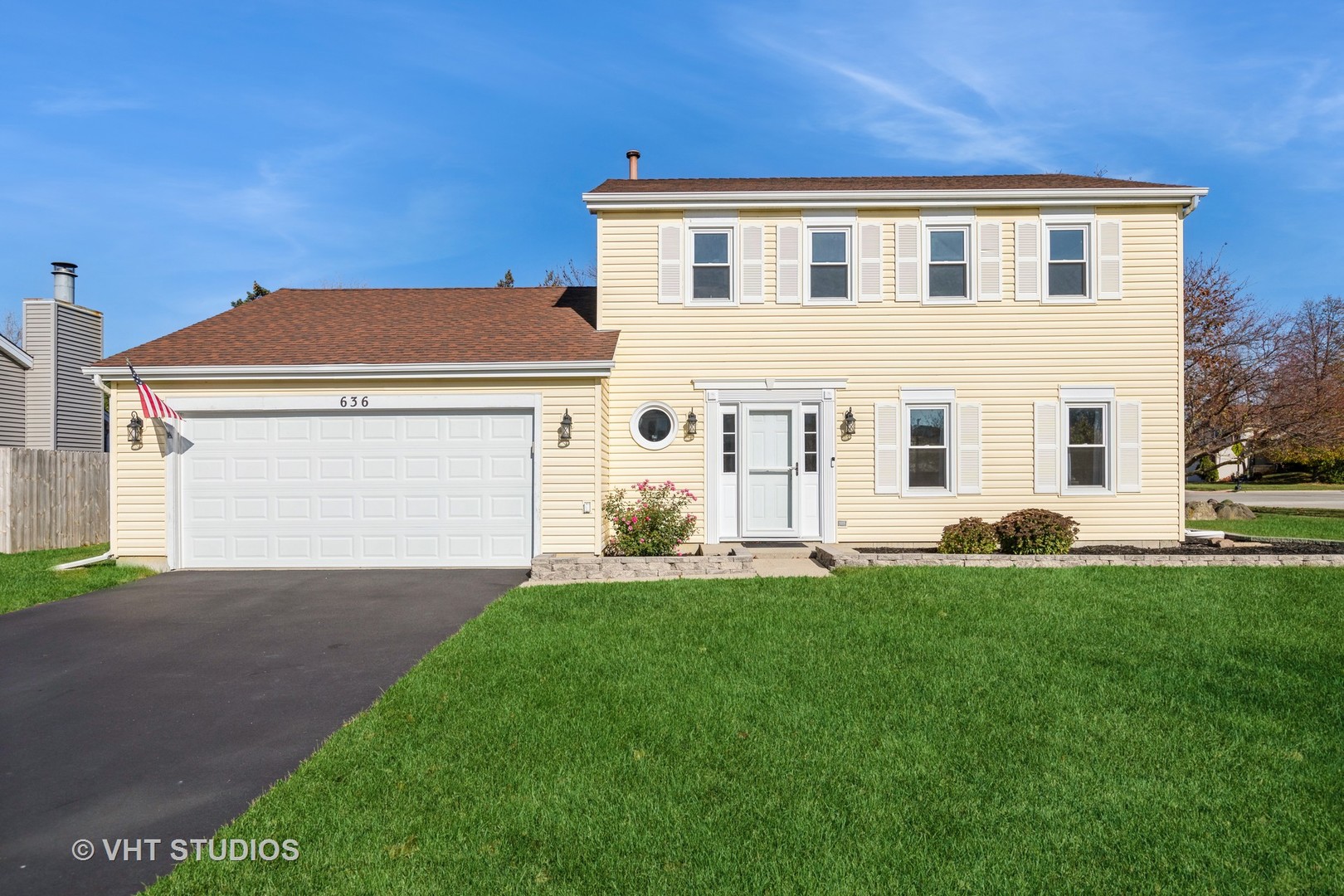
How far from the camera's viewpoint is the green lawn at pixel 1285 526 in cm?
1434

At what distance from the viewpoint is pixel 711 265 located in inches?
482

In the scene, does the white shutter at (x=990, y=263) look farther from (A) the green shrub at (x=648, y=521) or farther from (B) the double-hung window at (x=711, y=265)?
(A) the green shrub at (x=648, y=521)

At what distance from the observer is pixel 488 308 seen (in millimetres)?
13734

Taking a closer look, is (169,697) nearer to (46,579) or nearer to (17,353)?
(46,579)

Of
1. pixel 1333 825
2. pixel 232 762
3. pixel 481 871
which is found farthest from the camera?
pixel 232 762

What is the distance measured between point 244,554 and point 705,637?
7936mm

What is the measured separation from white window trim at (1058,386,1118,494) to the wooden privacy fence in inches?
685

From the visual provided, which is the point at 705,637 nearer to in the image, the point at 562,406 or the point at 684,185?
the point at 562,406

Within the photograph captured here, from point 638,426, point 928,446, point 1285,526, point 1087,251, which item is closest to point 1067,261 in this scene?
point 1087,251

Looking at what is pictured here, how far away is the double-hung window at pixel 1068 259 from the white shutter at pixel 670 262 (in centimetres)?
589

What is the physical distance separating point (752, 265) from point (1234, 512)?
47.8 feet

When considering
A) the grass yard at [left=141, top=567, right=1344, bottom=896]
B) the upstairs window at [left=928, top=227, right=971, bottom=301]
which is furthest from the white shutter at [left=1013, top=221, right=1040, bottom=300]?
the grass yard at [left=141, top=567, right=1344, bottom=896]

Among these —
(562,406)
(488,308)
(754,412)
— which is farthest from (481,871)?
(488,308)

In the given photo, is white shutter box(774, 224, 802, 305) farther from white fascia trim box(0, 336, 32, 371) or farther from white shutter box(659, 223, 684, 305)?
white fascia trim box(0, 336, 32, 371)
